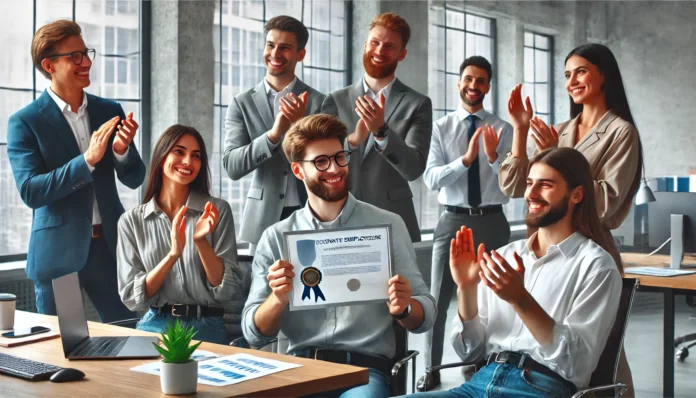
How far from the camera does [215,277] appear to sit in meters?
3.47

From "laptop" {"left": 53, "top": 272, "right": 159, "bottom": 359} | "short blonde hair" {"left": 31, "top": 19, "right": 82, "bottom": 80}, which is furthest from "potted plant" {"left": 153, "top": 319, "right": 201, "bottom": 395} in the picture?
"short blonde hair" {"left": 31, "top": 19, "right": 82, "bottom": 80}

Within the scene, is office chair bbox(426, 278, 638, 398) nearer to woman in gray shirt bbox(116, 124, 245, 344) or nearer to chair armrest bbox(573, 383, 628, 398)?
chair armrest bbox(573, 383, 628, 398)

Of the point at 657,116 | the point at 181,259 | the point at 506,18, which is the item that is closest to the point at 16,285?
the point at 181,259

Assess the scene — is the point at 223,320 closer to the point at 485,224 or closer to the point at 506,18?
the point at 485,224

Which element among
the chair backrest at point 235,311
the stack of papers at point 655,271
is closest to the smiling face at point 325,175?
the chair backrest at point 235,311

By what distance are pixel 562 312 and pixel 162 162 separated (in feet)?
5.91

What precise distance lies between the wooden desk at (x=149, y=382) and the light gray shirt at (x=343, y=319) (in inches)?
15.8

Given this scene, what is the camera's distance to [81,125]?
13.7ft

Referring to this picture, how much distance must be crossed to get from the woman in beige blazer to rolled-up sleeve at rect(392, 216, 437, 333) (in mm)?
1047

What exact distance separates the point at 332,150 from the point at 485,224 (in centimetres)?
226

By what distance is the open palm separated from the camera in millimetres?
2900

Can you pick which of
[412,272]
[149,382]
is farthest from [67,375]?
[412,272]

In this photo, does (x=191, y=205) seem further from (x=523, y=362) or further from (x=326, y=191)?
(x=523, y=362)

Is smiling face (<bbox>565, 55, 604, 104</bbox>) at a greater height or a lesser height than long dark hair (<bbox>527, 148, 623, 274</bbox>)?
greater
